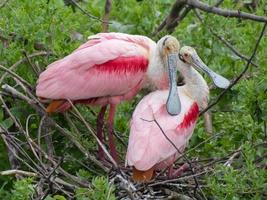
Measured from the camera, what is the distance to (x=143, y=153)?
828cm

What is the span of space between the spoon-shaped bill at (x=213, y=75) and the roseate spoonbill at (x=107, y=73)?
151 mm

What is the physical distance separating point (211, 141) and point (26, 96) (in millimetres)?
1331

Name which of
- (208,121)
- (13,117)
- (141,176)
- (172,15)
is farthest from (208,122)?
(13,117)

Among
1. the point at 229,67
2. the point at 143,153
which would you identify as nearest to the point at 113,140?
the point at 143,153

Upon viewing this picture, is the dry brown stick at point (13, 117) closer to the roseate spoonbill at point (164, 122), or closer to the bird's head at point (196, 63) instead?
the roseate spoonbill at point (164, 122)

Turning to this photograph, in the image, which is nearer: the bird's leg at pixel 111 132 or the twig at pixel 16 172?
the twig at pixel 16 172

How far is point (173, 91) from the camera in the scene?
8656mm

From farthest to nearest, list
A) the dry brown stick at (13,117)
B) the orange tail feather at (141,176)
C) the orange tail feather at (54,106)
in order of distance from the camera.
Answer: the orange tail feather at (54,106) → the dry brown stick at (13,117) → the orange tail feather at (141,176)

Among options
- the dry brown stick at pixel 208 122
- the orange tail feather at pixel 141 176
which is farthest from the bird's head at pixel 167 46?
the orange tail feather at pixel 141 176

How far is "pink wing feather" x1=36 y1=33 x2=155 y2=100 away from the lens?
8.84 m

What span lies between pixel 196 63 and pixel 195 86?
193mm

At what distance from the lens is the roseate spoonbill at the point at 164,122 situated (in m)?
8.30

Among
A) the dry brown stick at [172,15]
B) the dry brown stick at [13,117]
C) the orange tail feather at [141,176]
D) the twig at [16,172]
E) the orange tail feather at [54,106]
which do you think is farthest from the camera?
the dry brown stick at [172,15]

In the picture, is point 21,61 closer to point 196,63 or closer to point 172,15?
point 196,63
